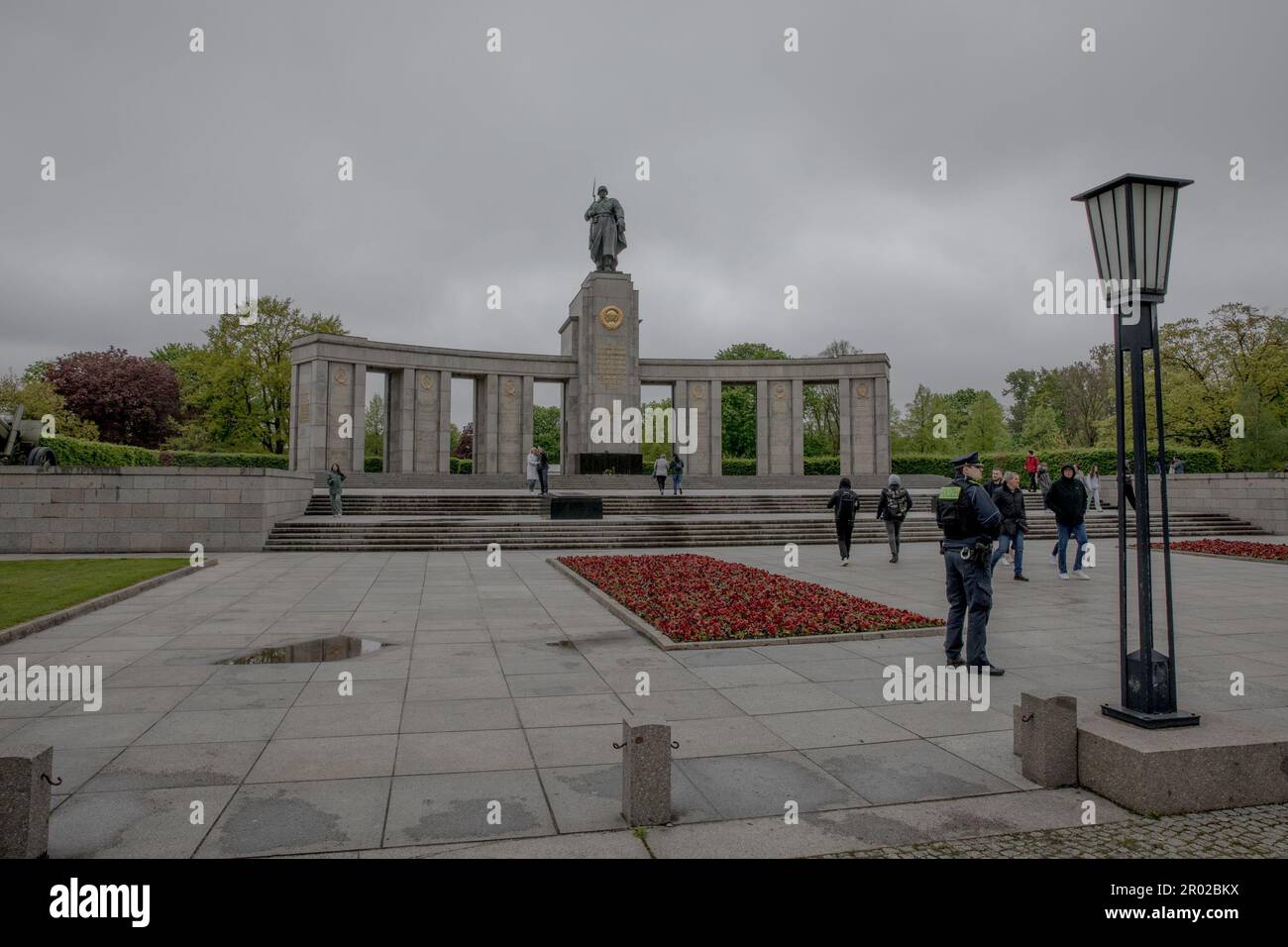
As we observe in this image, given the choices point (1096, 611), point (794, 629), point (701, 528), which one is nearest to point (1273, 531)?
point (701, 528)

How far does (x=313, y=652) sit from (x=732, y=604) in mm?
5440

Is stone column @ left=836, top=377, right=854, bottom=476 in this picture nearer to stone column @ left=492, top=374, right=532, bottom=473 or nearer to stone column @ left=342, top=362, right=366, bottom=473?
stone column @ left=492, top=374, right=532, bottom=473

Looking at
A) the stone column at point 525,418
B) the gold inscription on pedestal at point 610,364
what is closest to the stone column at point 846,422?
the gold inscription on pedestal at point 610,364

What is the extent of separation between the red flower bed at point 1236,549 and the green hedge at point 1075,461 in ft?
53.5

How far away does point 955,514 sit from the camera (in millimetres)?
7582

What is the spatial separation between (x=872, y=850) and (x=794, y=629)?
Result: 5543mm

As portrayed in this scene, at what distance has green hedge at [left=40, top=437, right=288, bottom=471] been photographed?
24078mm

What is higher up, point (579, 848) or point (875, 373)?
point (875, 373)

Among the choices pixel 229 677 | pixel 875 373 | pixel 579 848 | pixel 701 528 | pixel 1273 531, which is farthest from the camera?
pixel 875 373

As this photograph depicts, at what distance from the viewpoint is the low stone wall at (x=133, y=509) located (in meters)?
19.4

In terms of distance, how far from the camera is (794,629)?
31.1 ft

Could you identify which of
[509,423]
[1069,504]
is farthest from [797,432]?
[1069,504]

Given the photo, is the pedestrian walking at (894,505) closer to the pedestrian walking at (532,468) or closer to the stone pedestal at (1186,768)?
the stone pedestal at (1186,768)

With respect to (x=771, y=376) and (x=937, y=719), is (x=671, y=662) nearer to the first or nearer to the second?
(x=937, y=719)
